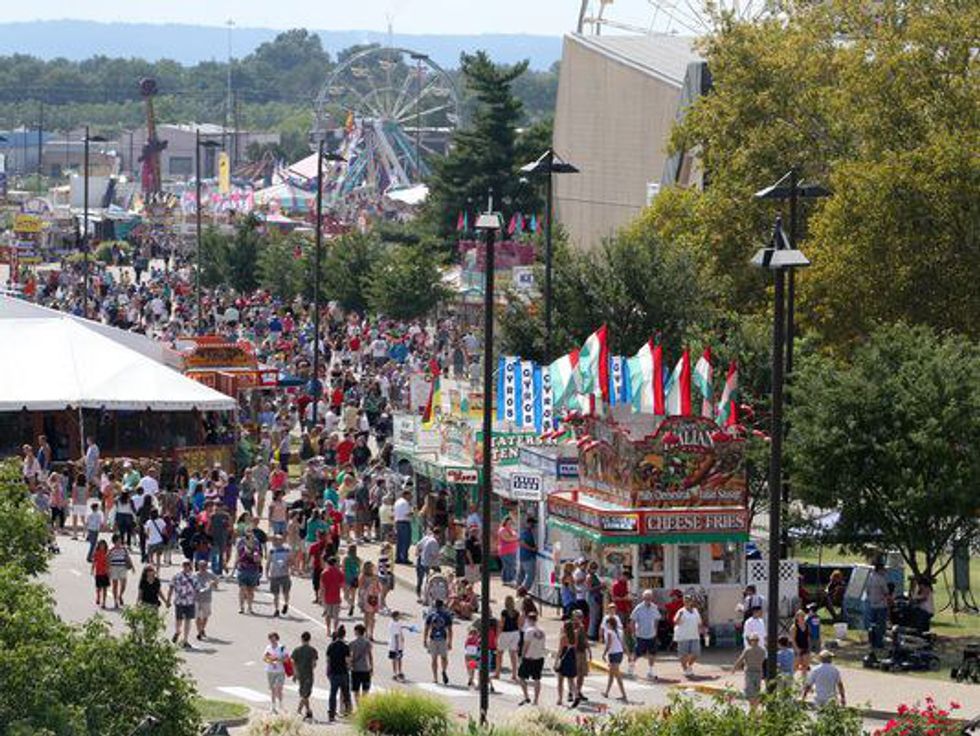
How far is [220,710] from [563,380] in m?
11.4

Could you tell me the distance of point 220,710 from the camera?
27312 mm

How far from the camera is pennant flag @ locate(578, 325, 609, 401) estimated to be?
114 feet

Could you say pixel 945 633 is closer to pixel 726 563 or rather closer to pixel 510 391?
pixel 726 563

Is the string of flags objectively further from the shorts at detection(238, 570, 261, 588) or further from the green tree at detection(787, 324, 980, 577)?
the shorts at detection(238, 570, 261, 588)

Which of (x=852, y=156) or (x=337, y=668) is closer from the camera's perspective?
(x=337, y=668)

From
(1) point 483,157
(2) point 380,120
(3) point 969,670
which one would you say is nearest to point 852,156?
(3) point 969,670

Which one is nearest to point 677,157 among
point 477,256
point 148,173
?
point 477,256

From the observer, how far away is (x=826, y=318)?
154 ft

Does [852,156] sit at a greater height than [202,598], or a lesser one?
greater

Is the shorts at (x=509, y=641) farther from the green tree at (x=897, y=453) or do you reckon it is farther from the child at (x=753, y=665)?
the green tree at (x=897, y=453)

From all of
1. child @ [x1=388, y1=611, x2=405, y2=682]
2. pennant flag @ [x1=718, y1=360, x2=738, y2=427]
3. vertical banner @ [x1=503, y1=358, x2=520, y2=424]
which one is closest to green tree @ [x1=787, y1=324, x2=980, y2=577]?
pennant flag @ [x1=718, y1=360, x2=738, y2=427]

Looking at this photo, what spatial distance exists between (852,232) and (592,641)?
1580 centimetres

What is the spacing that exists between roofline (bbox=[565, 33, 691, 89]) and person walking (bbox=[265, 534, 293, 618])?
52685 millimetres

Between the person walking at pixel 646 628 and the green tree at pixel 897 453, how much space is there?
10.8ft
